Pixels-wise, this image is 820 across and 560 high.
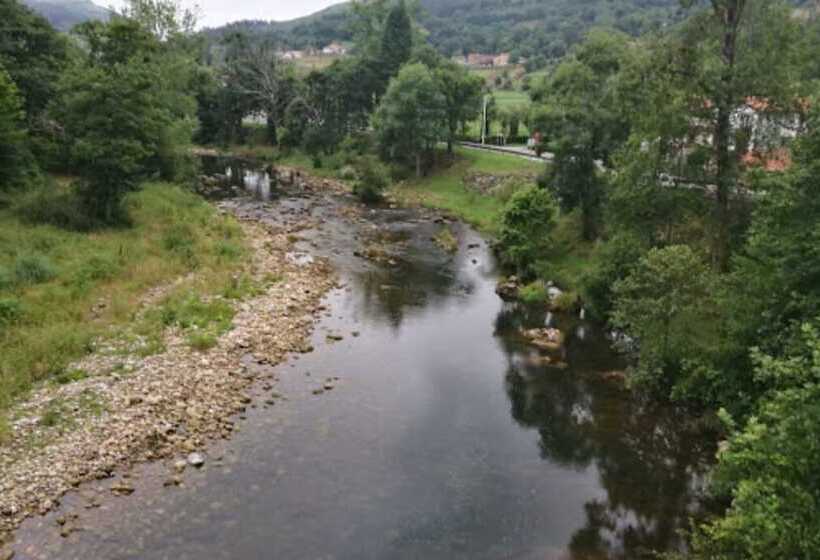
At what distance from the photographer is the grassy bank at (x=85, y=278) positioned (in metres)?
21.7

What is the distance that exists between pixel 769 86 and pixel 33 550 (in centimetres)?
2639

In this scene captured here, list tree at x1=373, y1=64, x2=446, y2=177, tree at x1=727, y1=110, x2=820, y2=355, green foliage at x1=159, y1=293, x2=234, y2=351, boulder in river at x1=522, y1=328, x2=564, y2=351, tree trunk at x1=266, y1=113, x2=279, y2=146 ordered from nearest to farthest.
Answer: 1. tree at x1=727, y1=110, x2=820, y2=355
2. green foliage at x1=159, y1=293, x2=234, y2=351
3. boulder in river at x1=522, y1=328, x2=564, y2=351
4. tree at x1=373, y1=64, x2=446, y2=177
5. tree trunk at x1=266, y1=113, x2=279, y2=146

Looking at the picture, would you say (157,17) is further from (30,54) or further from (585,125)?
(585,125)

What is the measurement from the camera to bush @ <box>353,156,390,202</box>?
5681cm

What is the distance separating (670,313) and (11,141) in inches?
1263

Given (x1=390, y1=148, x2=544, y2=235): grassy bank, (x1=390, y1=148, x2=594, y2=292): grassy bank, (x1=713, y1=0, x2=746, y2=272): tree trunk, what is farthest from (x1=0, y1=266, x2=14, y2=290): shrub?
(x1=390, y1=148, x2=544, y2=235): grassy bank

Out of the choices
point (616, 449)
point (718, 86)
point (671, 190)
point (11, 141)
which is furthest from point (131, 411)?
point (718, 86)

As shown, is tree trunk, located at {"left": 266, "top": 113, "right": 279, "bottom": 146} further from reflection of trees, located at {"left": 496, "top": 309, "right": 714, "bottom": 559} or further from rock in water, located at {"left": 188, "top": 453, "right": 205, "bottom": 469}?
rock in water, located at {"left": 188, "top": 453, "right": 205, "bottom": 469}

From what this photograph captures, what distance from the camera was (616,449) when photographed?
1998 centimetres

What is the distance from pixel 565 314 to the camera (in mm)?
31359

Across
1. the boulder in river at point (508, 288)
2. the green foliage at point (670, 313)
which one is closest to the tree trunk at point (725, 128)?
the green foliage at point (670, 313)

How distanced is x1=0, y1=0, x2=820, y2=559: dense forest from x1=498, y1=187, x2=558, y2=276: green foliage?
0.11m

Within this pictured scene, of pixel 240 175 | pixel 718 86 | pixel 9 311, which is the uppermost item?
pixel 718 86

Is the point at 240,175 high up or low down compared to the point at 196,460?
up
